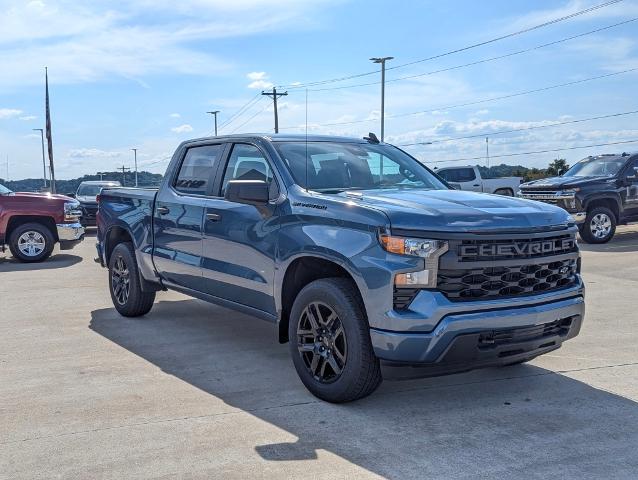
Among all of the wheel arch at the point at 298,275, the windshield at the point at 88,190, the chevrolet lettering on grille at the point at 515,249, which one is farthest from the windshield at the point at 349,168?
the windshield at the point at 88,190

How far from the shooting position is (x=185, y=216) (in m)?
6.20

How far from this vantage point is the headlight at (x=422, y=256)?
4.09m

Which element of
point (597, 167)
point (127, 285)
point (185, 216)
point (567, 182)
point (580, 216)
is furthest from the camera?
point (597, 167)

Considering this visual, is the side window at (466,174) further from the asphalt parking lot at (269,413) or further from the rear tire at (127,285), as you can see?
the rear tire at (127,285)

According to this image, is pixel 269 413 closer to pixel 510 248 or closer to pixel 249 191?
pixel 249 191

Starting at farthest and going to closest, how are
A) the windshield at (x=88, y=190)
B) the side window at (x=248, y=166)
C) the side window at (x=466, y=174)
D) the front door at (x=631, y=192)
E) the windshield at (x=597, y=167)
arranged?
1. the side window at (x=466, y=174)
2. the windshield at (x=88, y=190)
3. the windshield at (x=597, y=167)
4. the front door at (x=631, y=192)
5. the side window at (x=248, y=166)

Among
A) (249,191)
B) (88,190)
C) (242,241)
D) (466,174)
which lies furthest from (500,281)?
(466,174)

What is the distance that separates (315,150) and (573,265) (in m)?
2.15

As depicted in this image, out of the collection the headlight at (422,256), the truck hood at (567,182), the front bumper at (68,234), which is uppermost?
the truck hood at (567,182)

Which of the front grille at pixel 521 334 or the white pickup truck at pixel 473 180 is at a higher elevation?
the white pickup truck at pixel 473 180

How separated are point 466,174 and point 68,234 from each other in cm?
1704

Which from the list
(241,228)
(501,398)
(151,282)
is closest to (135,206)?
(151,282)

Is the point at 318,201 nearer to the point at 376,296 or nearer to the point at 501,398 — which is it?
the point at 376,296

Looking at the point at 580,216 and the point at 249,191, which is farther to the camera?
the point at 580,216
